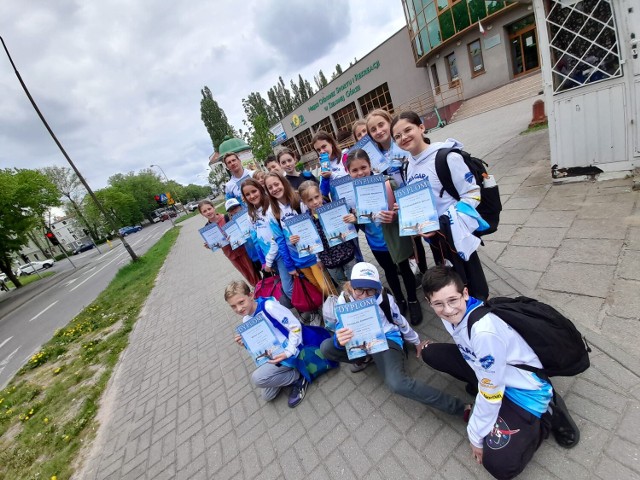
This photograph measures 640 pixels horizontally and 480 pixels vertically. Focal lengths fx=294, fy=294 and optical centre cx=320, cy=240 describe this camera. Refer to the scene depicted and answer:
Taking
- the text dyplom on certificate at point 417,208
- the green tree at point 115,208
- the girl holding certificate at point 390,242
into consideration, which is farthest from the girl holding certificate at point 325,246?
the green tree at point 115,208

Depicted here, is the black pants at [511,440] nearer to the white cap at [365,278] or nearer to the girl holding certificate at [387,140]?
the white cap at [365,278]

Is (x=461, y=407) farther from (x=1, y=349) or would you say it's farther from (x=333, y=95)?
(x=333, y=95)

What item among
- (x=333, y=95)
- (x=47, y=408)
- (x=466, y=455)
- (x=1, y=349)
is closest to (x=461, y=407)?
(x=466, y=455)

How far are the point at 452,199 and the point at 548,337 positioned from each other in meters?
1.12

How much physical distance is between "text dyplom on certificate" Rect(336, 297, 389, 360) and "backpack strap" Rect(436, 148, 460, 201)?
1.00 meters

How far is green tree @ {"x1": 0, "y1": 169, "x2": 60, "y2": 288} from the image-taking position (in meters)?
18.0

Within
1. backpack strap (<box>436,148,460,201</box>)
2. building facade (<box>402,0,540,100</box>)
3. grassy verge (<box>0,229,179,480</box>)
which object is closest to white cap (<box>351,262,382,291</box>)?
backpack strap (<box>436,148,460,201</box>)

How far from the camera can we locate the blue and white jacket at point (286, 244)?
3332mm

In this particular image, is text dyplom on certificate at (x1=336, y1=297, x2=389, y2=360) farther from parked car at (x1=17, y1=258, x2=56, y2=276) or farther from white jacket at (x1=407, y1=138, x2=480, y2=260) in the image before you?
parked car at (x1=17, y1=258, x2=56, y2=276)

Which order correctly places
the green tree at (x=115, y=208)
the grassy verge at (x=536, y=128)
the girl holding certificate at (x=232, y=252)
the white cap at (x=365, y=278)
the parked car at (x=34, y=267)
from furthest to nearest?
1. the green tree at (x=115, y=208)
2. the parked car at (x=34, y=267)
3. the grassy verge at (x=536, y=128)
4. the girl holding certificate at (x=232, y=252)
5. the white cap at (x=365, y=278)

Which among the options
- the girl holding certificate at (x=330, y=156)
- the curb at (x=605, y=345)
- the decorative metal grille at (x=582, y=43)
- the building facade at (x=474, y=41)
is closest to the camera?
the curb at (x=605, y=345)

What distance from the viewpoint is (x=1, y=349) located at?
8.42 metres

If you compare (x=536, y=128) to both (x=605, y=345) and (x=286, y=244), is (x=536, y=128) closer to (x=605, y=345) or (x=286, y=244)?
(x=605, y=345)

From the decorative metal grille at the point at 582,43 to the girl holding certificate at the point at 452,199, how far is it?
3804mm
